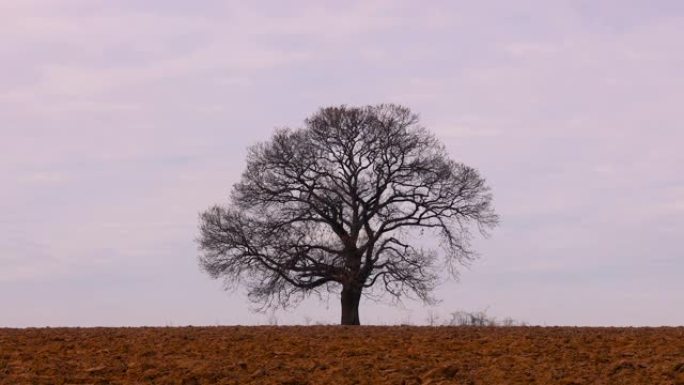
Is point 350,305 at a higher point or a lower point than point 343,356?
higher

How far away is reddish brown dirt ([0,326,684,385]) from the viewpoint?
14.8 m

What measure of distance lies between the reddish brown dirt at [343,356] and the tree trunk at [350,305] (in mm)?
11193

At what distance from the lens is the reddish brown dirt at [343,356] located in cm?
1484

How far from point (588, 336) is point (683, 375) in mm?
6203

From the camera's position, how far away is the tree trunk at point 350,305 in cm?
3475

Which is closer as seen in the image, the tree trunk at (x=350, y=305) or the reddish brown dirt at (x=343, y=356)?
the reddish brown dirt at (x=343, y=356)

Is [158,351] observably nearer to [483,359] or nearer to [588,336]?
[483,359]

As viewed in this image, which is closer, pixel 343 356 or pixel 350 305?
pixel 343 356

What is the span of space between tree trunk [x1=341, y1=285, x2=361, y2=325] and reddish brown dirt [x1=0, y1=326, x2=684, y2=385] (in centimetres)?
1119

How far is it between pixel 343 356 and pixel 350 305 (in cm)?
1731

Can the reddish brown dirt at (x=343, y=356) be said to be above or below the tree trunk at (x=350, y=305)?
below

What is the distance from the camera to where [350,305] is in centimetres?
3488

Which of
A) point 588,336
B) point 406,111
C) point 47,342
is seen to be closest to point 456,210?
point 406,111

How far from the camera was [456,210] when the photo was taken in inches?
1400
